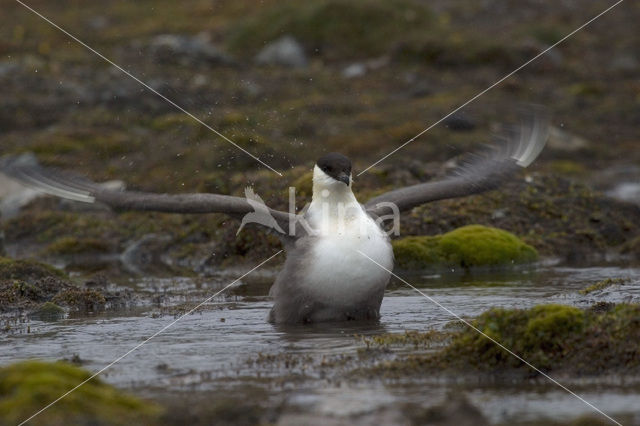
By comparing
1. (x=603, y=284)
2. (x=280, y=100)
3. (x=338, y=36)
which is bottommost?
(x=603, y=284)

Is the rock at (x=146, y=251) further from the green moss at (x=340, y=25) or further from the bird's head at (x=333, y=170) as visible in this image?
the green moss at (x=340, y=25)

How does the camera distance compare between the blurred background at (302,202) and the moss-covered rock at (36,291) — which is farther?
the moss-covered rock at (36,291)

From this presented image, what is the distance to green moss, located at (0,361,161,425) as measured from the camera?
821 centimetres

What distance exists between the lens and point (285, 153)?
28.0 meters

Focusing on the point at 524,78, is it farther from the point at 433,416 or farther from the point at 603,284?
the point at 433,416

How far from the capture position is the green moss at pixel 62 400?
8.21m

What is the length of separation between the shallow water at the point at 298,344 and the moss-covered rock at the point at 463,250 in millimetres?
571

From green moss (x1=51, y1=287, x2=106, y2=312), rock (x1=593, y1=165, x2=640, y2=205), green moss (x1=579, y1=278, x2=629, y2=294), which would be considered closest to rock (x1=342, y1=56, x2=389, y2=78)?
rock (x1=593, y1=165, x2=640, y2=205)

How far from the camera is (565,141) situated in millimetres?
32344

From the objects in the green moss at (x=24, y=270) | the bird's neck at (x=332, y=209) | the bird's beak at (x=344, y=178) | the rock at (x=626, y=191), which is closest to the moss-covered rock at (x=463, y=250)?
the bird's neck at (x=332, y=209)

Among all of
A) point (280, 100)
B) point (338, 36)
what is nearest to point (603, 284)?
point (280, 100)

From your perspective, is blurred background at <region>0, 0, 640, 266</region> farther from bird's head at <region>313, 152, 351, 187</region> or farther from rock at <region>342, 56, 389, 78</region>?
bird's head at <region>313, 152, 351, 187</region>

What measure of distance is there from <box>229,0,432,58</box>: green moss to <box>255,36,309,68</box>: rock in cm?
86

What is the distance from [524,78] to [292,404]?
3289cm
